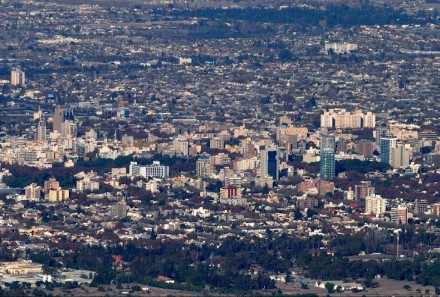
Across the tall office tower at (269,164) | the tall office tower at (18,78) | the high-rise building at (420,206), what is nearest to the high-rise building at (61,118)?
the tall office tower at (269,164)

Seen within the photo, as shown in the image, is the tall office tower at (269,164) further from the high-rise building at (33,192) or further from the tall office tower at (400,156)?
the high-rise building at (33,192)

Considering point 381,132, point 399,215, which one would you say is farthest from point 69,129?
point 399,215

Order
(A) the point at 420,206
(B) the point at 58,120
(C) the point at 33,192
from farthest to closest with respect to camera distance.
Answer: (B) the point at 58,120
(C) the point at 33,192
(A) the point at 420,206

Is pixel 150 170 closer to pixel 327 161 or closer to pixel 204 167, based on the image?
pixel 204 167

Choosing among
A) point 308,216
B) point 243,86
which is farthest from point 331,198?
point 243,86

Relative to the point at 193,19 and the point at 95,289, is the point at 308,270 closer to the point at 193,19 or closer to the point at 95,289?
the point at 95,289

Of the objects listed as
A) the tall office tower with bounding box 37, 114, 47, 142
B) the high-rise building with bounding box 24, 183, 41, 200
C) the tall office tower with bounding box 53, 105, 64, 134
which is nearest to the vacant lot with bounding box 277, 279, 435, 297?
the high-rise building with bounding box 24, 183, 41, 200

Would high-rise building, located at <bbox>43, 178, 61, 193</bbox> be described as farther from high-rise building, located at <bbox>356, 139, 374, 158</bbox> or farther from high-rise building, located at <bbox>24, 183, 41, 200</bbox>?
high-rise building, located at <bbox>356, 139, 374, 158</bbox>

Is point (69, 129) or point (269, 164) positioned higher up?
point (269, 164)
